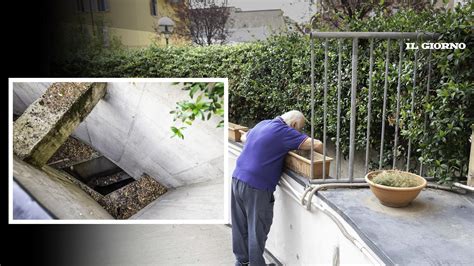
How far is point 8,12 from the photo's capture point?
265 centimetres

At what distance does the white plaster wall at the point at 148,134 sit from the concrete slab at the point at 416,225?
2.89 feet

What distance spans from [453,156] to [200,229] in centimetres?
259

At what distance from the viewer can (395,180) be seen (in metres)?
2.21

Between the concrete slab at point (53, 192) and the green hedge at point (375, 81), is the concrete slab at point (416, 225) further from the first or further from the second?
the concrete slab at point (53, 192)

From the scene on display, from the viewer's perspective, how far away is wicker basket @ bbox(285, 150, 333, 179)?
262cm

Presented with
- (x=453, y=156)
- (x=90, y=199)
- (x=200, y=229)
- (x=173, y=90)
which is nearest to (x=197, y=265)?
(x=200, y=229)

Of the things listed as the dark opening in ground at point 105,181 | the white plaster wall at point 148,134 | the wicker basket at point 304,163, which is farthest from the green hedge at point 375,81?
the dark opening in ground at point 105,181

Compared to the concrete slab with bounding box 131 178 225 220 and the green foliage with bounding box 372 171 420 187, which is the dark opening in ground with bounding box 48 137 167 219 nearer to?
the concrete slab with bounding box 131 178 225 220

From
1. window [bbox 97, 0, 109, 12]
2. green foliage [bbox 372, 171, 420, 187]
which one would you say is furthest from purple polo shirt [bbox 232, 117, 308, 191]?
window [bbox 97, 0, 109, 12]

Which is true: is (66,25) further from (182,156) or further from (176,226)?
(182,156)

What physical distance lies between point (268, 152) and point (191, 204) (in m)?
0.71

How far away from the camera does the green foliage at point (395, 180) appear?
7.18 ft

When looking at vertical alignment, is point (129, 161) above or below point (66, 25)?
below

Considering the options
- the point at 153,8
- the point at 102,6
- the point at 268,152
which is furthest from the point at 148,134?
the point at 153,8
